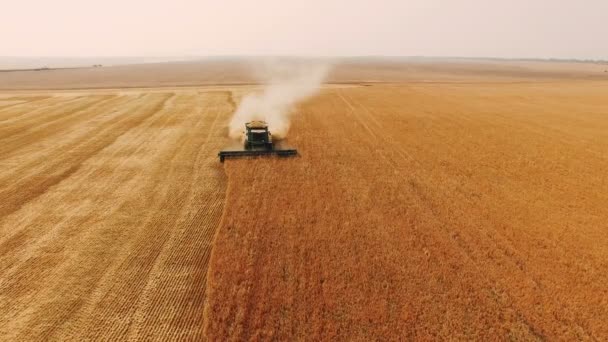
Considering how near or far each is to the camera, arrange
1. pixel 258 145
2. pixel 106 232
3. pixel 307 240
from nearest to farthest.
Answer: pixel 307 240 < pixel 106 232 < pixel 258 145

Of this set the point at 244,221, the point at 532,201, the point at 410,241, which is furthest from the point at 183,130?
the point at 532,201

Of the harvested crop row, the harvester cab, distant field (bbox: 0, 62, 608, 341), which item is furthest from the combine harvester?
the harvested crop row

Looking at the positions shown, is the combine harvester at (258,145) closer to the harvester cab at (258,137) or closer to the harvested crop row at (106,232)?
the harvester cab at (258,137)

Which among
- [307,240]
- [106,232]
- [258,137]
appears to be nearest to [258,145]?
[258,137]

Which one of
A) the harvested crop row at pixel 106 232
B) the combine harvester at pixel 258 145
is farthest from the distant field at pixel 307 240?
the combine harvester at pixel 258 145

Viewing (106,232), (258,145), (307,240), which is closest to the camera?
(307,240)

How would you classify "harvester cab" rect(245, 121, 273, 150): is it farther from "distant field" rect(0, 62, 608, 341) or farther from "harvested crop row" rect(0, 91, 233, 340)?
"harvested crop row" rect(0, 91, 233, 340)

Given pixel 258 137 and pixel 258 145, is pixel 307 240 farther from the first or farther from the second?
pixel 258 137
